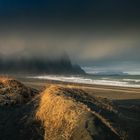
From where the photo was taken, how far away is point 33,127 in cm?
783

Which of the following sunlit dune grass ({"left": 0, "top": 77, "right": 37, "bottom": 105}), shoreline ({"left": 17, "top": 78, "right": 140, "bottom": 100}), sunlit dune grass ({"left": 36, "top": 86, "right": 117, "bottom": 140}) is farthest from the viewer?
shoreline ({"left": 17, "top": 78, "right": 140, "bottom": 100})

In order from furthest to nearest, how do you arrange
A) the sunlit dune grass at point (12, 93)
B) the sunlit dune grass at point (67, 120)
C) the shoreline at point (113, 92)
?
the shoreline at point (113, 92) < the sunlit dune grass at point (12, 93) < the sunlit dune grass at point (67, 120)

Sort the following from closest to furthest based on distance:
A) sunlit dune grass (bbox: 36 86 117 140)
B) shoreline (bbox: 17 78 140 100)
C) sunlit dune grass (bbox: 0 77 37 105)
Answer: sunlit dune grass (bbox: 36 86 117 140) < sunlit dune grass (bbox: 0 77 37 105) < shoreline (bbox: 17 78 140 100)

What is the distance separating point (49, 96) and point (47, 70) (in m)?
176

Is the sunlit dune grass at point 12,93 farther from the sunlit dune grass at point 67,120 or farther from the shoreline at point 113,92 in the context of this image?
the shoreline at point 113,92

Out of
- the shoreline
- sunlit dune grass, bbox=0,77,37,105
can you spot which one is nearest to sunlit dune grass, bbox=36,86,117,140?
sunlit dune grass, bbox=0,77,37,105

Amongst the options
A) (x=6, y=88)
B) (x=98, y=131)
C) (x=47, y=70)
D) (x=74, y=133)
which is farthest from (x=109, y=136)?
(x=47, y=70)

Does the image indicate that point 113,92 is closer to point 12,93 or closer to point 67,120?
point 12,93

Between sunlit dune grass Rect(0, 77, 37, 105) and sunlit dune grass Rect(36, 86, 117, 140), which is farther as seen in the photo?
sunlit dune grass Rect(0, 77, 37, 105)

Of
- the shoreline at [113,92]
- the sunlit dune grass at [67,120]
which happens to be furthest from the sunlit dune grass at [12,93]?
the shoreline at [113,92]

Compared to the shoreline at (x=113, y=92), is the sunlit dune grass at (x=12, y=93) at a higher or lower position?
higher

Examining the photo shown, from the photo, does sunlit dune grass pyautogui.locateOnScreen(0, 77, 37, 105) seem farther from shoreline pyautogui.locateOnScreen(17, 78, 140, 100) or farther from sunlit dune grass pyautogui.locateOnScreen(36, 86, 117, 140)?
shoreline pyautogui.locateOnScreen(17, 78, 140, 100)

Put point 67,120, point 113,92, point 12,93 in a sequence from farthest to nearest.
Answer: point 113,92
point 12,93
point 67,120

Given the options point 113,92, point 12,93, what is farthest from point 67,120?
point 113,92
